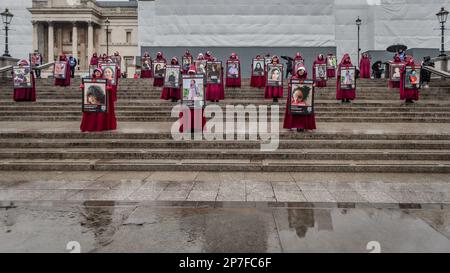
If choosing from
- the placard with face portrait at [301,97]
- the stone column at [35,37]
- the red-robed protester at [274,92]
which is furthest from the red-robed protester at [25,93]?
the stone column at [35,37]

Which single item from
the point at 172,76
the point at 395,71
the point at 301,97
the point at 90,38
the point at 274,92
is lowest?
the point at 301,97

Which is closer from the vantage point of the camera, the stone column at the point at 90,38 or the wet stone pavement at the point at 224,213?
the wet stone pavement at the point at 224,213

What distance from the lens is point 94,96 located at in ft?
38.1

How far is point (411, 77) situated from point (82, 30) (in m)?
74.1

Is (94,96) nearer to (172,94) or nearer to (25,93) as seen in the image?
(172,94)

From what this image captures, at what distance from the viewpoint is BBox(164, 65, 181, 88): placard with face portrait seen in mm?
16953

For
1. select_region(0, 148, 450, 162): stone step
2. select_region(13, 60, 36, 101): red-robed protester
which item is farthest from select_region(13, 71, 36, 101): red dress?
select_region(0, 148, 450, 162): stone step

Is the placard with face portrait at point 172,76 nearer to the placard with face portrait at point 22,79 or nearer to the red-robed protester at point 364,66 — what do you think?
the placard with face portrait at point 22,79

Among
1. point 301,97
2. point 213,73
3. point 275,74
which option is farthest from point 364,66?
point 301,97

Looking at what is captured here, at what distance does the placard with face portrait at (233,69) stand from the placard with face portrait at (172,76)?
13.8 feet

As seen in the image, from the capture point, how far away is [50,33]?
76188 millimetres

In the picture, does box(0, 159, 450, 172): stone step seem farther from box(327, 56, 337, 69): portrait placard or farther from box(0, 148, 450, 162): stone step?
box(327, 56, 337, 69): portrait placard

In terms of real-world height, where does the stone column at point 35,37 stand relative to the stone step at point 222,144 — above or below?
above

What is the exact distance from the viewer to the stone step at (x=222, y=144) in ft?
33.9
